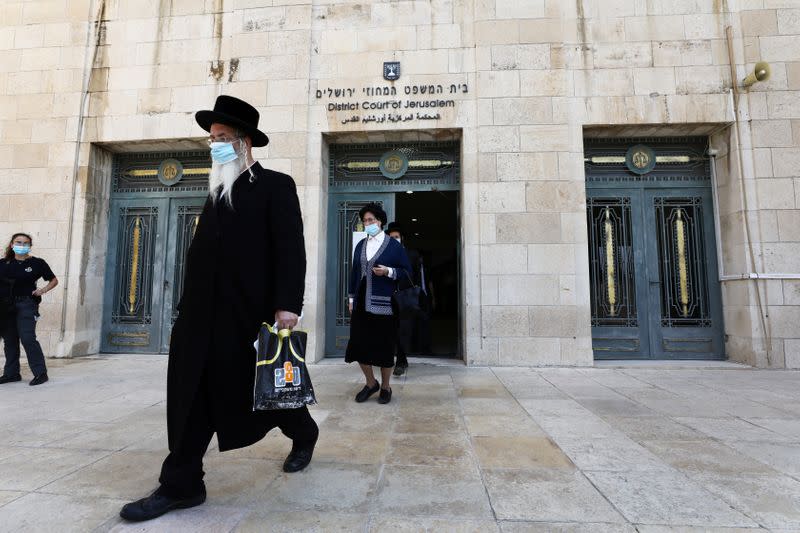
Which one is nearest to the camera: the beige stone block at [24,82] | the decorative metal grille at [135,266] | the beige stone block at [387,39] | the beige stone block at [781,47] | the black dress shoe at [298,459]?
the black dress shoe at [298,459]

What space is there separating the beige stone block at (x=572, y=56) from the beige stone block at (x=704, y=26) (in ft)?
5.13

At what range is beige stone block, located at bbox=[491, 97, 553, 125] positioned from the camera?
250 inches

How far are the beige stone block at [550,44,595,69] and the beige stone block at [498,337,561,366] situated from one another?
4420 millimetres

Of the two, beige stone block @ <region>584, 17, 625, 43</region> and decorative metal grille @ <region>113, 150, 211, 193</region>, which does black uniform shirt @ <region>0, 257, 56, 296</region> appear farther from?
beige stone block @ <region>584, 17, 625, 43</region>

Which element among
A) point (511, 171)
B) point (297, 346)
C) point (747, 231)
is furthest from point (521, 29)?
point (297, 346)

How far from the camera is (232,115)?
227 cm

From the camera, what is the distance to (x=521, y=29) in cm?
650

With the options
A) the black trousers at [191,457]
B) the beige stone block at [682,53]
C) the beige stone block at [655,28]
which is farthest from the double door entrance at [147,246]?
the beige stone block at [682,53]

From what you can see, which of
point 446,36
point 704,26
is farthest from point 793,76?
point 446,36

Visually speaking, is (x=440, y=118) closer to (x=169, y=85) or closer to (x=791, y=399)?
(x=169, y=85)

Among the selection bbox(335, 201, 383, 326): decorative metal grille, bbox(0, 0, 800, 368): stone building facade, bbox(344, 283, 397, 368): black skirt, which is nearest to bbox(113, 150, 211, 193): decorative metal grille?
bbox(0, 0, 800, 368): stone building facade

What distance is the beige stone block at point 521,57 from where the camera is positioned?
21.1 ft

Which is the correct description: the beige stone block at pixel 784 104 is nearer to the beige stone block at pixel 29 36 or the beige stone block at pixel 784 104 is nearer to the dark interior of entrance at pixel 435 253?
the dark interior of entrance at pixel 435 253

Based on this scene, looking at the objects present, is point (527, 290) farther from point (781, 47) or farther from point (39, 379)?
point (39, 379)
